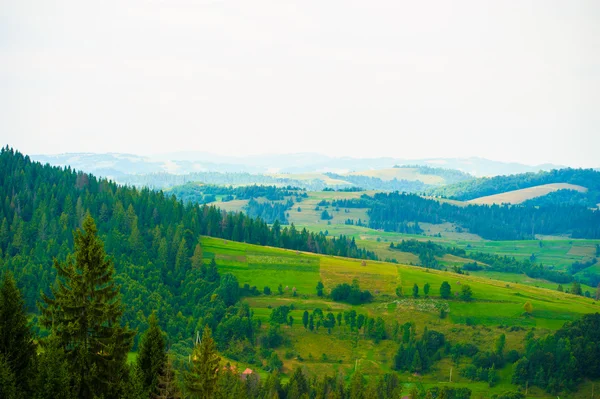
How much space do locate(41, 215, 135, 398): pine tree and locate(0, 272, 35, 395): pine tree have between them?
7.12ft

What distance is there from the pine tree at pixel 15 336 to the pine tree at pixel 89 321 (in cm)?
217

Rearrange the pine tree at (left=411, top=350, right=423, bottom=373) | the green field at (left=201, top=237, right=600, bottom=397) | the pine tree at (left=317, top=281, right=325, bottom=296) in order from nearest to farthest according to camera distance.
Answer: the pine tree at (left=411, top=350, right=423, bottom=373)
the green field at (left=201, top=237, right=600, bottom=397)
the pine tree at (left=317, top=281, right=325, bottom=296)

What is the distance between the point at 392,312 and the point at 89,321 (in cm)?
13091

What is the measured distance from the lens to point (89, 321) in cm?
5284

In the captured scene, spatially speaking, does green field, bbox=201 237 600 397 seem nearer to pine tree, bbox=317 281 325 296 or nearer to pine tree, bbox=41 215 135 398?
pine tree, bbox=317 281 325 296

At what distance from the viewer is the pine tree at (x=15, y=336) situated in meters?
52.6

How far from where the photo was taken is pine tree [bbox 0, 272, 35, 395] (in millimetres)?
52562

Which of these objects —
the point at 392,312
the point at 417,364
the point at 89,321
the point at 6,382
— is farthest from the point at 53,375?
the point at 392,312

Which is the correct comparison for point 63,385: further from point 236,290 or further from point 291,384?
point 236,290

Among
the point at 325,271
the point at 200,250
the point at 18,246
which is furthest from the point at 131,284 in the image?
the point at 325,271

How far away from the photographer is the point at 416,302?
17812 cm

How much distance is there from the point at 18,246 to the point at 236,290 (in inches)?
2849

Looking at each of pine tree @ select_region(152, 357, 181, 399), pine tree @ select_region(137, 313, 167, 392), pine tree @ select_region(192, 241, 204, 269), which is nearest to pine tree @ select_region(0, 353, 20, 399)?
pine tree @ select_region(137, 313, 167, 392)

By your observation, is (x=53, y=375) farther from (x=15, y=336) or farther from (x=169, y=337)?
(x=169, y=337)
